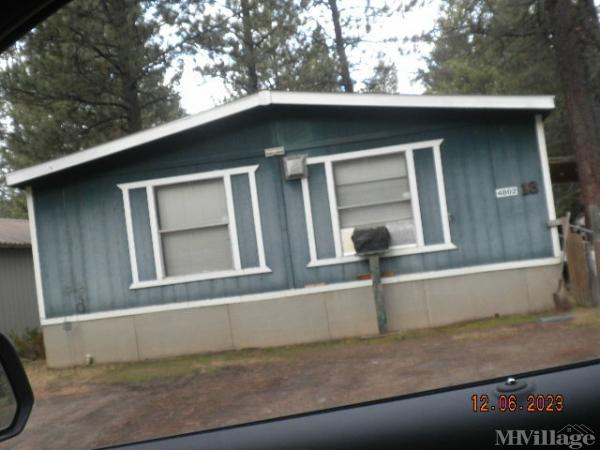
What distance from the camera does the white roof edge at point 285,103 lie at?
8.73 m

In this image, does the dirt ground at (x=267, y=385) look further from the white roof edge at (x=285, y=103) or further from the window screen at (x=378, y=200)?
the white roof edge at (x=285, y=103)

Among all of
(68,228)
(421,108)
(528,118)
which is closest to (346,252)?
(421,108)

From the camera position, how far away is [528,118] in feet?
29.9

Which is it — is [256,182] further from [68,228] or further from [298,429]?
[298,429]

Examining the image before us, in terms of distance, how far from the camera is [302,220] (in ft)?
30.0

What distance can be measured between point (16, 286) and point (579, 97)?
9671 millimetres

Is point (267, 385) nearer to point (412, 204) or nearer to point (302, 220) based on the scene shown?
point (302, 220)

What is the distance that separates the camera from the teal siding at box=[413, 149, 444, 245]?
9.05m

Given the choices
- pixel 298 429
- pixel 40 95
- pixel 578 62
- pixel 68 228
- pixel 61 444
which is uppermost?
pixel 578 62

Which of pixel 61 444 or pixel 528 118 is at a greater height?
pixel 528 118

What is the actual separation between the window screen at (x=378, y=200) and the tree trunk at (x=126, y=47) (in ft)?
13.3

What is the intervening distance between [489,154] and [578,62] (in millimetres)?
3132

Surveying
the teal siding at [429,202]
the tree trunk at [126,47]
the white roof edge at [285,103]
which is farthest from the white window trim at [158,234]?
the tree trunk at [126,47]

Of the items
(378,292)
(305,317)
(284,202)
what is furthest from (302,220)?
(378,292)
